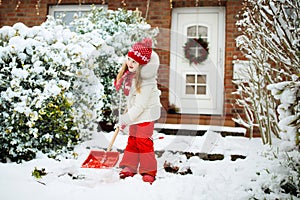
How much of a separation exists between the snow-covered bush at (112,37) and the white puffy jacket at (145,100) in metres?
2.12

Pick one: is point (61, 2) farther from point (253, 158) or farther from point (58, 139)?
point (253, 158)

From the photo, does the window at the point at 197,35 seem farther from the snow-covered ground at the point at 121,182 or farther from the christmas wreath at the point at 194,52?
the snow-covered ground at the point at 121,182

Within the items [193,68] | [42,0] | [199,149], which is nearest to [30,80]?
[199,149]

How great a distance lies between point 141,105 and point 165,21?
12.4ft

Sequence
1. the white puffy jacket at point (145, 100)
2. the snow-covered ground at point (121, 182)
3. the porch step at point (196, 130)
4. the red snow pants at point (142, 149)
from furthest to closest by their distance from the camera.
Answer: the porch step at point (196, 130)
the red snow pants at point (142, 149)
the white puffy jacket at point (145, 100)
the snow-covered ground at point (121, 182)

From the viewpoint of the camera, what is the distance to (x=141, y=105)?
7.80 ft

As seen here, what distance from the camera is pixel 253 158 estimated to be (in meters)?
2.54

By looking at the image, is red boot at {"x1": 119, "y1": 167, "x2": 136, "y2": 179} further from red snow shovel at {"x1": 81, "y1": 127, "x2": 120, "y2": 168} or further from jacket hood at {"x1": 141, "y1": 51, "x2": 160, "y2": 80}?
jacket hood at {"x1": 141, "y1": 51, "x2": 160, "y2": 80}

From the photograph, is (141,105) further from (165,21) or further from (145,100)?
(165,21)

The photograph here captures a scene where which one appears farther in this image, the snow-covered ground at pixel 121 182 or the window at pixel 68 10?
the window at pixel 68 10

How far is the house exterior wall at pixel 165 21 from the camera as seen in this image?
545 cm

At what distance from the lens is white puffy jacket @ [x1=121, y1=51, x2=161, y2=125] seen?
238 centimetres

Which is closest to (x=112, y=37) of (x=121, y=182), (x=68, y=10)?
(x=68, y=10)

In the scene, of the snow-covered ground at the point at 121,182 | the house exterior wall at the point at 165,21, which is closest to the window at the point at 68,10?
the house exterior wall at the point at 165,21
